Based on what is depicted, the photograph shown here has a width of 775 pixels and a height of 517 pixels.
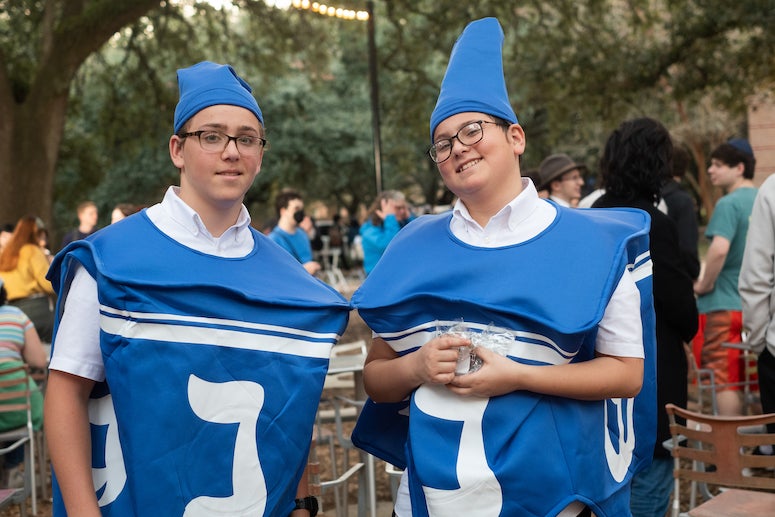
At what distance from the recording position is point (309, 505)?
258 centimetres

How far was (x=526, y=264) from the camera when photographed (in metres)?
2.28

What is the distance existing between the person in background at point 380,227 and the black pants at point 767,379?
17.7 ft

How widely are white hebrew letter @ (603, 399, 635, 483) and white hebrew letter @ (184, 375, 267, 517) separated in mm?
854

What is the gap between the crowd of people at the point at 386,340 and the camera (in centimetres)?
223

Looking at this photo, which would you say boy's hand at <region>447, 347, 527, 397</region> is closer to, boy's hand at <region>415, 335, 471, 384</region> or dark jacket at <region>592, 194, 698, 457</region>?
boy's hand at <region>415, 335, 471, 384</region>

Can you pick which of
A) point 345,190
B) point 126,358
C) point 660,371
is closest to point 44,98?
point 660,371

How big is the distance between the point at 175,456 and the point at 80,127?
29725 mm

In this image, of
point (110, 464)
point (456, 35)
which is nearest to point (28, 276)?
point (110, 464)

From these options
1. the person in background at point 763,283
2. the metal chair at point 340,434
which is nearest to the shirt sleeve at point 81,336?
the metal chair at point 340,434

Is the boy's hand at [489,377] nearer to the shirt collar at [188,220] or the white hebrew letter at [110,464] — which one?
the shirt collar at [188,220]

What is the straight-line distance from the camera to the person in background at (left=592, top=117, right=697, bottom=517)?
3.86m

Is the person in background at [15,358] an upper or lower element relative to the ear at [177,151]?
lower

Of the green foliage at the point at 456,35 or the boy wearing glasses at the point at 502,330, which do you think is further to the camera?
the green foliage at the point at 456,35

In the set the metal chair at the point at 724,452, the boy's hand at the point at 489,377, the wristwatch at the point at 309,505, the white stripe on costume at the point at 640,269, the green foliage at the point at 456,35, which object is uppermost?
the green foliage at the point at 456,35
